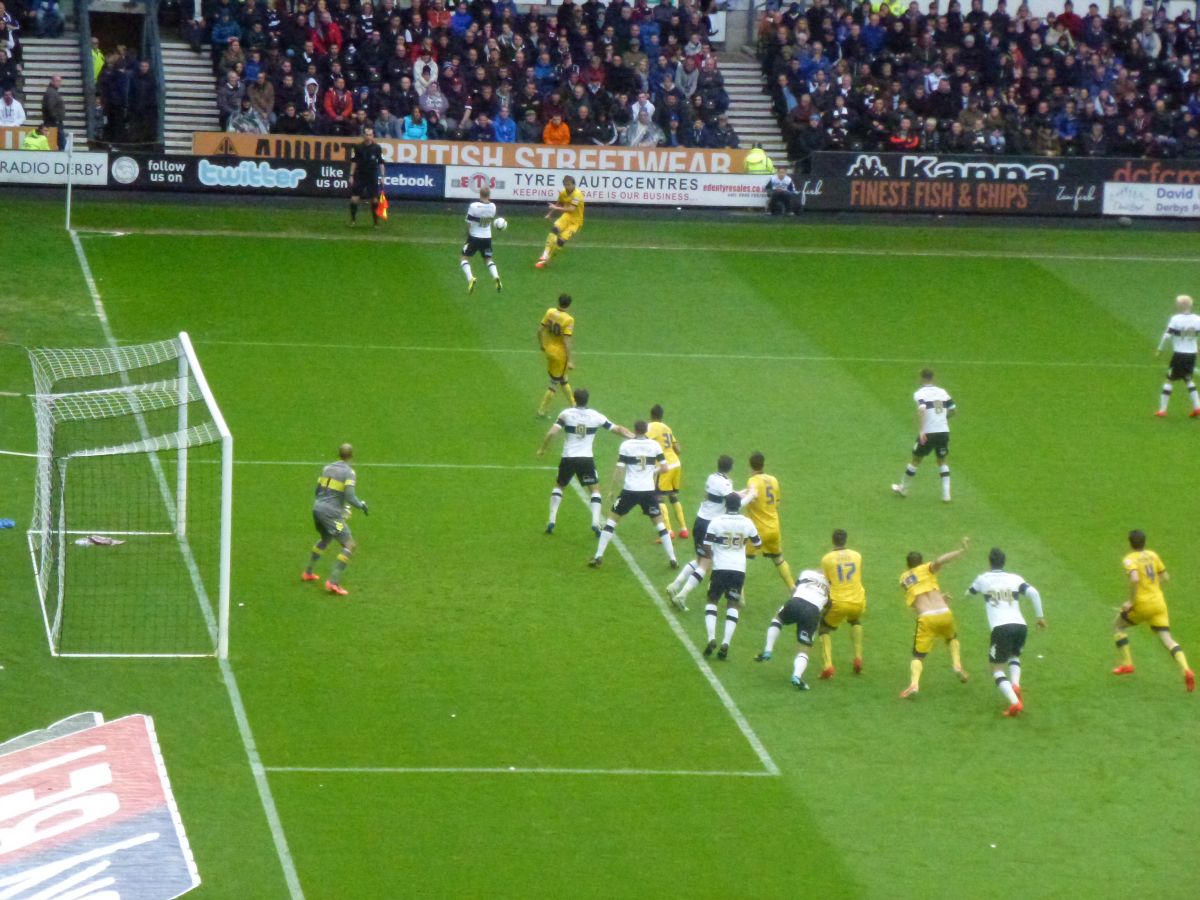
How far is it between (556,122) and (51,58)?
1200 centimetres

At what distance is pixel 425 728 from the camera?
55.1 feet

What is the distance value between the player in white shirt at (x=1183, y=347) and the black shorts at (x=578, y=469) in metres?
9.66

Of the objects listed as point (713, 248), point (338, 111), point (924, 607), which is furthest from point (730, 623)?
point (338, 111)

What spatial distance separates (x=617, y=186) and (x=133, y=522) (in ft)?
68.1

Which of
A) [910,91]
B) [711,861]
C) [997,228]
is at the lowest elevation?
[711,861]

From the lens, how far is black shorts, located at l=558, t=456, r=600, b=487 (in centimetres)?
2161

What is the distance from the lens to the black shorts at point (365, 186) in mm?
37469

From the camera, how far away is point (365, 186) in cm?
3766

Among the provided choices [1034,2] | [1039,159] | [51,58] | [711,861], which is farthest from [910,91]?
[711,861]

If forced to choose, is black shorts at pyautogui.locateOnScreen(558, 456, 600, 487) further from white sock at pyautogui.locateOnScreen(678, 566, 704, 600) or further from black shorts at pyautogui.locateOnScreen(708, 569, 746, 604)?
black shorts at pyautogui.locateOnScreen(708, 569, 746, 604)

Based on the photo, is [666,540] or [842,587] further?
[666,540]

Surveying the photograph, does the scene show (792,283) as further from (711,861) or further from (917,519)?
(711,861)

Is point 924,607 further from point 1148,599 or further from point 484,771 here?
point 484,771

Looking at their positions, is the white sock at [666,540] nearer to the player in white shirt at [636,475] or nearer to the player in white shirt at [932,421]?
→ the player in white shirt at [636,475]
